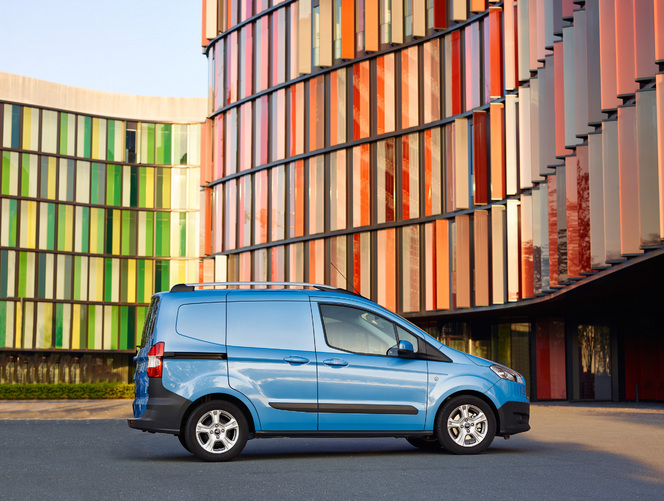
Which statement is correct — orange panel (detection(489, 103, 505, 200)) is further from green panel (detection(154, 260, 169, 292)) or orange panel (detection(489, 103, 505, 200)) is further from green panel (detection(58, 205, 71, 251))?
green panel (detection(154, 260, 169, 292))

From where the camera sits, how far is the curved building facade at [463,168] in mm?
20422

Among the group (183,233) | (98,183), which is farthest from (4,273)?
(183,233)

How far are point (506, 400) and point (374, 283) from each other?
23370 millimetres

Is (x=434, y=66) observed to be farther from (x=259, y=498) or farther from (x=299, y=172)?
(x=259, y=498)

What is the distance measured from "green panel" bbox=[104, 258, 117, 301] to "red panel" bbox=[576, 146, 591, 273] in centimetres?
4545

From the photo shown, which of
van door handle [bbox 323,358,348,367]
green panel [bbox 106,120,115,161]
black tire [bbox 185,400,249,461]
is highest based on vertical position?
green panel [bbox 106,120,115,161]

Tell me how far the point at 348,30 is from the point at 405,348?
26.7 metres

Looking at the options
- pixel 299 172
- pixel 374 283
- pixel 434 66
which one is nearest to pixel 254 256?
pixel 299 172

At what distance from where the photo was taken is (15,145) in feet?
199

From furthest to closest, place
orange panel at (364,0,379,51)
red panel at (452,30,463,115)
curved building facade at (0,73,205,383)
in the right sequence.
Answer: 1. curved building facade at (0,73,205,383)
2. orange panel at (364,0,379,51)
3. red panel at (452,30,463,115)

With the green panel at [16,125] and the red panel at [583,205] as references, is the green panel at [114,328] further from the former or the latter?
the red panel at [583,205]

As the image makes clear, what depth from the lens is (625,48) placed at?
19.7 meters

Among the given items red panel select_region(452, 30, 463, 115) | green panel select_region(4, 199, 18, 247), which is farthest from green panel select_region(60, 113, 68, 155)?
red panel select_region(452, 30, 463, 115)

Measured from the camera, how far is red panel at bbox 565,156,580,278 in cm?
2264
